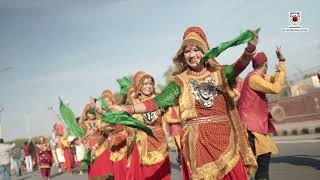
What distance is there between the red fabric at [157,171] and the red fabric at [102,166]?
2.56 meters

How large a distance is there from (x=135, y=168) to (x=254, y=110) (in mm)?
2285

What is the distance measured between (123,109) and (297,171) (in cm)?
613

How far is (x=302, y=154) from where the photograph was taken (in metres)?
13.4

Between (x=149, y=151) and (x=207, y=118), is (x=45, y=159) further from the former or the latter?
(x=207, y=118)

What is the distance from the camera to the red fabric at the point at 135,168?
762 centimetres

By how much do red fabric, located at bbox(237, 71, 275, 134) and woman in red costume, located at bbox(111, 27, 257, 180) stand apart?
147 centimetres

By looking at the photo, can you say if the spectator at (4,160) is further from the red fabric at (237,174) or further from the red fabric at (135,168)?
the red fabric at (237,174)

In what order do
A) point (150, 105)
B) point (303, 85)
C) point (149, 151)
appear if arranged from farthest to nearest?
point (303, 85) < point (149, 151) < point (150, 105)

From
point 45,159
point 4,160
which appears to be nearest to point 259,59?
point 4,160

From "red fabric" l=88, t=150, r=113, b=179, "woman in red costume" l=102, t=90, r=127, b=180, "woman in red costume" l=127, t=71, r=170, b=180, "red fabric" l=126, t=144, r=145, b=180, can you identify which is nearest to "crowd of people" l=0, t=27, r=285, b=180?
"woman in red costume" l=127, t=71, r=170, b=180

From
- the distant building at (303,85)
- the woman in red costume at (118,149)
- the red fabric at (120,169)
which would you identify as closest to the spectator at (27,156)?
the woman in red costume at (118,149)

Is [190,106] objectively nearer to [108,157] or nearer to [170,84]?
[170,84]

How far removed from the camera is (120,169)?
30.8ft

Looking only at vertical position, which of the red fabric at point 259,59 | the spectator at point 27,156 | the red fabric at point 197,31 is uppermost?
the red fabric at point 197,31
